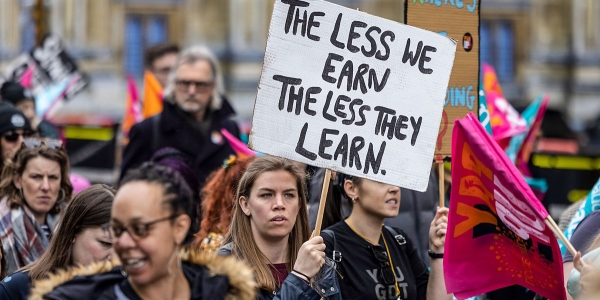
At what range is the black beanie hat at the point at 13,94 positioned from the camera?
8.56 meters

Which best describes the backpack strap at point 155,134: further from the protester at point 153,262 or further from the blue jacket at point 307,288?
the protester at point 153,262

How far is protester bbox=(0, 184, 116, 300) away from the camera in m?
4.52

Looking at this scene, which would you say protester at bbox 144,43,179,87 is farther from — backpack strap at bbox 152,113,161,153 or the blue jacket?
the blue jacket

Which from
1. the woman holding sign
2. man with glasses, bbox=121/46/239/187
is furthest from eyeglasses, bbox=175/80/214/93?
the woman holding sign

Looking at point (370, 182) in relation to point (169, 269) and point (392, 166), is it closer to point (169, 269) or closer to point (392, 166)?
point (392, 166)

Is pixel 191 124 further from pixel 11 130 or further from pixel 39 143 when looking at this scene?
pixel 39 143

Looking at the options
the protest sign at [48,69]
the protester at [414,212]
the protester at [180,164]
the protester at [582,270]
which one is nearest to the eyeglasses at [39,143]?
the protester at [180,164]

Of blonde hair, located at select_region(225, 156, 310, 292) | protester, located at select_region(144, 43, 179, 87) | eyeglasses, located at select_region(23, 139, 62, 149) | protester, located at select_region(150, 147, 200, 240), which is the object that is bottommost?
protester, located at select_region(144, 43, 179, 87)

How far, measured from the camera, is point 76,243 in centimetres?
456

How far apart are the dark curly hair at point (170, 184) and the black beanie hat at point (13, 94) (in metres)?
5.07

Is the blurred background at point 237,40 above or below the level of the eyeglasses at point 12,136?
below

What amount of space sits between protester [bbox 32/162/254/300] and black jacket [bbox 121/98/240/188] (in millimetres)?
4050

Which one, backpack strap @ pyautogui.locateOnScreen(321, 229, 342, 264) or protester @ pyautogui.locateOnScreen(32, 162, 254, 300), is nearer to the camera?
protester @ pyautogui.locateOnScreen(32, 162, 254, 300)

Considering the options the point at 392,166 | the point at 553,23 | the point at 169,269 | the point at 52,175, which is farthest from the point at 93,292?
the point at 553,23
